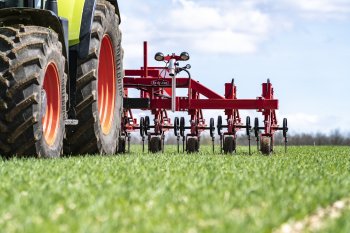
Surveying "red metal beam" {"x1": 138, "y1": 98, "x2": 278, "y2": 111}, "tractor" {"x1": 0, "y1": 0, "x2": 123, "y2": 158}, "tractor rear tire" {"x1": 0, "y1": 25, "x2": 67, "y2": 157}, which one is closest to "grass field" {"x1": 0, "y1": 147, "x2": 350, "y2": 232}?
"tractor rear tire" {"x1": 0, "y1": 25, "x2": 67, "y2": 157}

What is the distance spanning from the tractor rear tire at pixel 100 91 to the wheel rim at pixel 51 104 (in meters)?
0.77

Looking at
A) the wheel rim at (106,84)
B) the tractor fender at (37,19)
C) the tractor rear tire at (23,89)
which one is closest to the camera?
the tractor rear tire at (23,89)

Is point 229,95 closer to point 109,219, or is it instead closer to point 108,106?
point 108,106

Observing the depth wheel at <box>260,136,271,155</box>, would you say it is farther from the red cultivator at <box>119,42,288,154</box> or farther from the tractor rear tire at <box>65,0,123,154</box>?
the tractor rear tire at <box>65,0,123,154</box>

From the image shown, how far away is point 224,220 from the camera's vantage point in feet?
13.2

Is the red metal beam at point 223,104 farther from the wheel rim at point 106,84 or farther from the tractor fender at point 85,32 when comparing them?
the tractor fender at point 85,32

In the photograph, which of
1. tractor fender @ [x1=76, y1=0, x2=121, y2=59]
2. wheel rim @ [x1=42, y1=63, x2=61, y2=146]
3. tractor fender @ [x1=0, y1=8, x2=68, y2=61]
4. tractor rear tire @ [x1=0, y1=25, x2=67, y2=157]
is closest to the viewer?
tractor rear tire @ [x1=0, y1=25, x2=67, y2=157]

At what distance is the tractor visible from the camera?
7.70m

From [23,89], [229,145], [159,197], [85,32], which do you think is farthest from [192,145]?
[159,197]

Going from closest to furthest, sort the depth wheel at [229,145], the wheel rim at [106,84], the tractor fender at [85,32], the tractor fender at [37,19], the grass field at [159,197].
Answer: the grass field at [159,197]
the tractor fender at [37,19]
the tractor fender at [85,32]
the wheel rim at [106,84]
the depth wheel at [229,145]

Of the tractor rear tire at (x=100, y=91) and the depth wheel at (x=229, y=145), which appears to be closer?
the tractor rear tire at (x=100, y=91)

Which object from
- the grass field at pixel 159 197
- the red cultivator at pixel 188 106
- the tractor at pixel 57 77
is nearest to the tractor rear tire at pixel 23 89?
the tractor at pixel 57 77

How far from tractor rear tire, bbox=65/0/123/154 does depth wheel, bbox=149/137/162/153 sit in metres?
2.34

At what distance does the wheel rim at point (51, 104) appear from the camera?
848 cm
